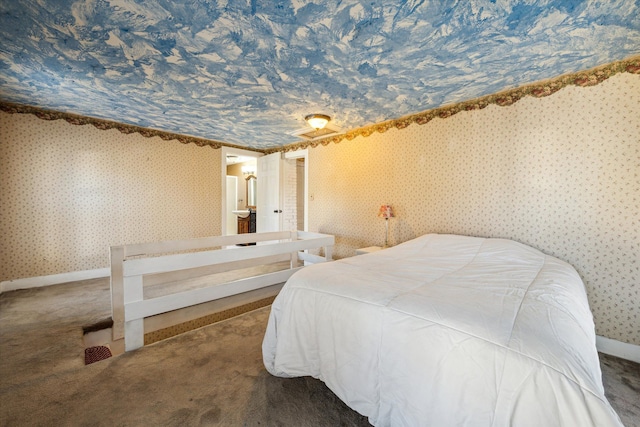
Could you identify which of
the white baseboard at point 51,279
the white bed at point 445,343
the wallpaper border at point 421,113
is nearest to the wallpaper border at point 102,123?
the wallpaper border at point 421,113

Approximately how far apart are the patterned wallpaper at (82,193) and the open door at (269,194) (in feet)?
4.13

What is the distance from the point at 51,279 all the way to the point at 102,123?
2.26m

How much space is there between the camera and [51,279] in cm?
336

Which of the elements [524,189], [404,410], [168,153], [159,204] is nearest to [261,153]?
[168,153]

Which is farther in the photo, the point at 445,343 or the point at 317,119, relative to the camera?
the point at 317,119

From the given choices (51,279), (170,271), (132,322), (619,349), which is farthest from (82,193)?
(619,349)

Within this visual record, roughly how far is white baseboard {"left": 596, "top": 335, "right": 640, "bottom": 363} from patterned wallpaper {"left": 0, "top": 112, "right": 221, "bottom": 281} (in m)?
5.34

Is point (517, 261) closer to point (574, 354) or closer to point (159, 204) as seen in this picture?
point (574, 354)

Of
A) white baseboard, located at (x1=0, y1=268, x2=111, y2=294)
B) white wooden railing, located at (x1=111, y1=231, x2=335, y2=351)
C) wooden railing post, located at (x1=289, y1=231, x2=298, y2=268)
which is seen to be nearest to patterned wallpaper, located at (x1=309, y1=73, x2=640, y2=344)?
wooden railing post, located at (x1=289, y1=231, x2=298, y2=268)

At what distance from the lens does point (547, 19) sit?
1.56m

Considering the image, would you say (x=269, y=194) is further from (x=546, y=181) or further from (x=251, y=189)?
(x=546, y=181)

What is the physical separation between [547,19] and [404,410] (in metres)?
2.38

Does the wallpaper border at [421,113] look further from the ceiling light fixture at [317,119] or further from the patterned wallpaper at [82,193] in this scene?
the ceiling light fixture at [317,119]

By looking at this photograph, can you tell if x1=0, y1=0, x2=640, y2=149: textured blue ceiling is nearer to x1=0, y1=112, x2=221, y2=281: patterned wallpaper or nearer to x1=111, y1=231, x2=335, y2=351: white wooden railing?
x1=0, y1=112, x2=221, y2=281: patterned wallpaper
